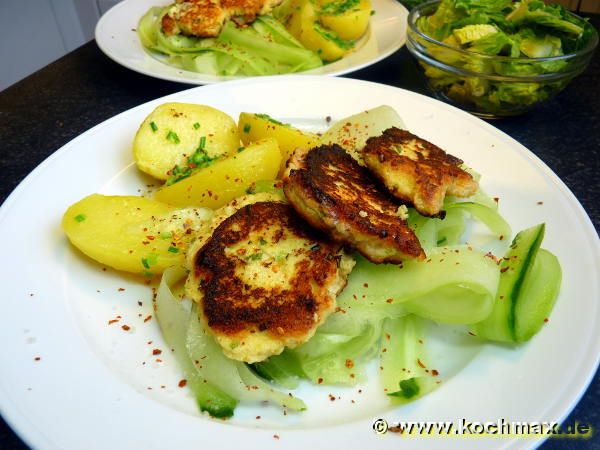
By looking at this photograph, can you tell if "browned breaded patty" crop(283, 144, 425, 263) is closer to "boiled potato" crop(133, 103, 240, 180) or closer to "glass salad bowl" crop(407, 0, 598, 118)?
"boiled potato" crop(133, 103, 240, 180)

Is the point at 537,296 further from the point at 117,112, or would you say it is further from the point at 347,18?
the point at 347,18

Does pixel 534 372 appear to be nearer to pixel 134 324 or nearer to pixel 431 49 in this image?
pixel 134 324

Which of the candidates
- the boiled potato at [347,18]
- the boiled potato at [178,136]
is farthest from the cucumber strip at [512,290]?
the boiled potato at [347,18]

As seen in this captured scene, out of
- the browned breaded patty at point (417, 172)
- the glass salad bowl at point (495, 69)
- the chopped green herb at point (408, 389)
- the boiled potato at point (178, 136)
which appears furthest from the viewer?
the glass salad bowl at point (495, 69)

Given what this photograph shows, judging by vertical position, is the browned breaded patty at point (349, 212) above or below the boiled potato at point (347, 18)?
above

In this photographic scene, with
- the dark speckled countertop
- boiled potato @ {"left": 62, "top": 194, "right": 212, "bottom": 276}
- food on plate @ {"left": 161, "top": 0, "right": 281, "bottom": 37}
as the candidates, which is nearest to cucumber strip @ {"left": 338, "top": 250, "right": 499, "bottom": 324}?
boiled potato @ {"left": 62, "top": 194, "right": 212, "bottom": 276}

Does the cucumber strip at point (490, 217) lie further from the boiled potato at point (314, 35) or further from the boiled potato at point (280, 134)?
the boiled potato at point (314, 35)

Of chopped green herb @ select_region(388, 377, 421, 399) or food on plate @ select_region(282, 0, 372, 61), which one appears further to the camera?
food on plate @ select_region(282, 0, 372, 61)

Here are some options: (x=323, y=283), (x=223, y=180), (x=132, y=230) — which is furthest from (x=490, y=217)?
(x=132, y=230)

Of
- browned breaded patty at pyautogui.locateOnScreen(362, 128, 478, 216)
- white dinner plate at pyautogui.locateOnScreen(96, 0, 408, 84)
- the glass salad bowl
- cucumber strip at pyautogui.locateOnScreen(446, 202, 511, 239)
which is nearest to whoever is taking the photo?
browned breaded patty at pyautogui.locateOnScreen(362, 128, 478, 216)
